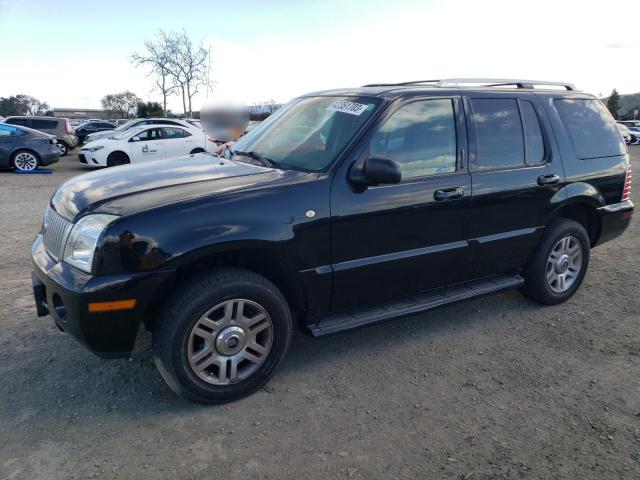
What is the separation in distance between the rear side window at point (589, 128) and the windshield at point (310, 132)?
207 centimetres

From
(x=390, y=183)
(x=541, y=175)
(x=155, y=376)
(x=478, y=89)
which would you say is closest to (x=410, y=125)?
(x=390, y=183)

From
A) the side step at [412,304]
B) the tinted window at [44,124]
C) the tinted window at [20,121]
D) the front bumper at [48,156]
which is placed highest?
the tinted window at [20,121]

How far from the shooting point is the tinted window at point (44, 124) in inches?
763

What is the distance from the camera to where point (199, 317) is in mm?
2777

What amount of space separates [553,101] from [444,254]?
6.16 feet

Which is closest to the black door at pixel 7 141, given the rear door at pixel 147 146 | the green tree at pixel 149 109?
the rear door at pixel 147 146

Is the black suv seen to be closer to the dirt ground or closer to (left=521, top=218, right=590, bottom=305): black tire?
(left=521, top=218, right=590, bottom=305): black tire

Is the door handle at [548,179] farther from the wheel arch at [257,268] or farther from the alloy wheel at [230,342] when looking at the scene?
the alloy wheel at [230,342]

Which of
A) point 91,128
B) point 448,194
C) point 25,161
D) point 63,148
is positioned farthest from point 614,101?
point 448,194

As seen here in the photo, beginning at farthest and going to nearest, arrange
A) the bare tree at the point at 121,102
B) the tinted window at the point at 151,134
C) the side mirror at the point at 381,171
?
the bare tree at the point at 121,102 → the tinted window at the point at 151,134 → the side mirror at the point at 381,171

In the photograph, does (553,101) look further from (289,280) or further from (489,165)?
(289,280)

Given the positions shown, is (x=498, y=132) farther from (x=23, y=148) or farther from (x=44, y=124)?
(x=44, y=124)

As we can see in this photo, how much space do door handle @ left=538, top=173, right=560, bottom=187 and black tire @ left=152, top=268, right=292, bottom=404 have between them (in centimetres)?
244

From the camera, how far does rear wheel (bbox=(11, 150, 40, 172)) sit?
13710 millimetres
